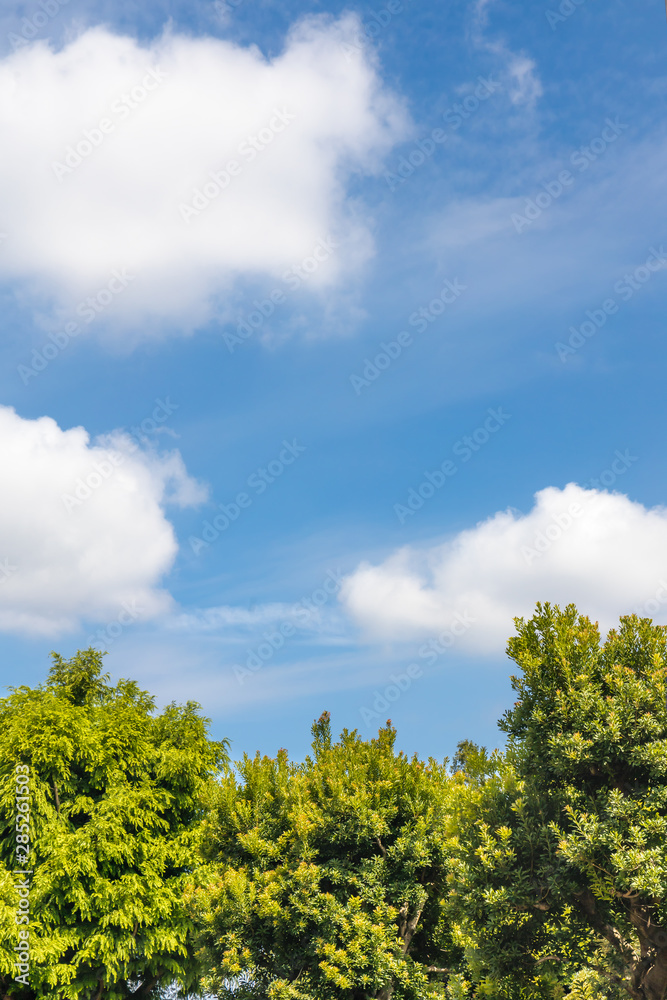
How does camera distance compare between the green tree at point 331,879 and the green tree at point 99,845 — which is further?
the green tree at point 99,845

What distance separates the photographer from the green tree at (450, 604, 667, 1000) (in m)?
13.1

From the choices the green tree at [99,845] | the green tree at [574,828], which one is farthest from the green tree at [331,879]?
the green tree at [574,828]

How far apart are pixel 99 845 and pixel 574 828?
17853mm

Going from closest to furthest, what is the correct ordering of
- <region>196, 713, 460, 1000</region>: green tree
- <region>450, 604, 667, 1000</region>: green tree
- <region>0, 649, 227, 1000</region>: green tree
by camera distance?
<region>450, 604, 667, 1000</region>: green tree, <region>196, 713, 460, 1000</region>: green tree, <region>0, 649, 227, 1000</region>: green tree

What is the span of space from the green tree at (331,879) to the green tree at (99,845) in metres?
2.74

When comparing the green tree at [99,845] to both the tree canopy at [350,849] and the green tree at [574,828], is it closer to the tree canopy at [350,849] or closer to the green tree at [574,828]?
the tree canopy at [350,849]

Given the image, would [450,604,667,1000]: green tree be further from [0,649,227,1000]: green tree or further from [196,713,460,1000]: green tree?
[0,649,227,1000]: green tree

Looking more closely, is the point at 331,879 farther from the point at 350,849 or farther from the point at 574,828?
the point at 574,828

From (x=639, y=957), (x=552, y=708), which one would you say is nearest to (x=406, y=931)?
(x=639, y=957)

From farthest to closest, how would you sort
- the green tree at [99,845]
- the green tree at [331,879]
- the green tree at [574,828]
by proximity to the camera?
the green tree at [99,845] → the green tree at [331,879] → the green tree at [574,828]

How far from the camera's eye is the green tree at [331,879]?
62.8 feet

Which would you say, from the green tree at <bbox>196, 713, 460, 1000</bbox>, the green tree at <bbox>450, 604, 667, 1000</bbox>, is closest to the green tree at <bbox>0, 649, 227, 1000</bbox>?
the green tree at <bbox>196, 713, 460, 1000</bbox>

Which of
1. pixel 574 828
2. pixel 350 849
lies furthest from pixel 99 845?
pixel 574 828

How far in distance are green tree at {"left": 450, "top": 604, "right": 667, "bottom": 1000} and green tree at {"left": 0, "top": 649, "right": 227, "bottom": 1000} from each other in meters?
11.8
